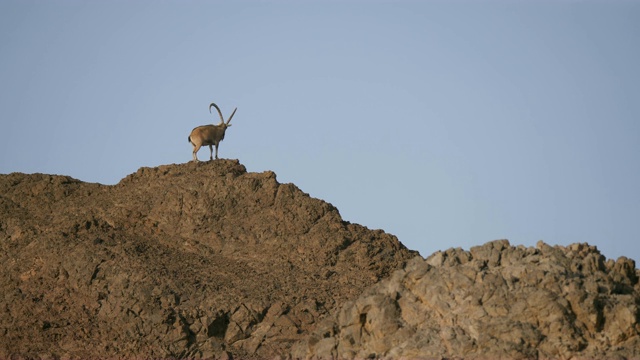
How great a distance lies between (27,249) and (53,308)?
316cm

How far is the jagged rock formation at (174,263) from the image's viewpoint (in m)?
35.5

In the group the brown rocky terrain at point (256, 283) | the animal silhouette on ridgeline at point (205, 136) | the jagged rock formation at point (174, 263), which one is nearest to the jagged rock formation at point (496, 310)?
the brown rocky terrain at point (256, 283)

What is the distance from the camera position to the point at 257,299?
36.4m

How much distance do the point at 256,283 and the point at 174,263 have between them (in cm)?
252

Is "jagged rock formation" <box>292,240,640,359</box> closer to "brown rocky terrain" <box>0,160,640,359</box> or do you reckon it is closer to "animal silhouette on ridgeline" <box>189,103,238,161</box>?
"brown rocky terrain" <box>0,160,640,359</box>

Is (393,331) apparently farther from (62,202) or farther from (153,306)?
(62,202)

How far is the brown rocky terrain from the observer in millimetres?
30281

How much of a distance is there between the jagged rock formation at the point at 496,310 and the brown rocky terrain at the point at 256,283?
0.03m

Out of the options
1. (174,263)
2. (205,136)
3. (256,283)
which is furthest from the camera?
(205,136)

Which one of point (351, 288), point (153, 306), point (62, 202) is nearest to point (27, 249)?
point (62, 202)

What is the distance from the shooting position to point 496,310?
100 feet

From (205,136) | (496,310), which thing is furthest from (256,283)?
(496,310)

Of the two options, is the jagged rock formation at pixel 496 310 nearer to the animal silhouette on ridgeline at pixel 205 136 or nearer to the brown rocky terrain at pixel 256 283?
the brown rocky terrain at pixel 256 283

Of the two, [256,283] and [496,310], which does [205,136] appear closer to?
[256,283]
